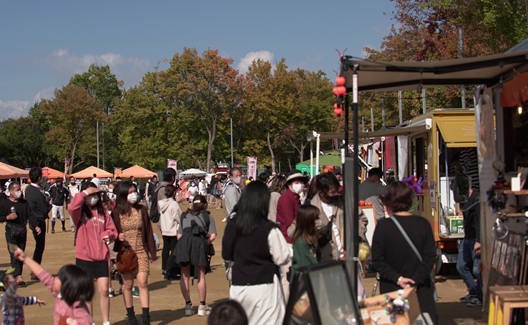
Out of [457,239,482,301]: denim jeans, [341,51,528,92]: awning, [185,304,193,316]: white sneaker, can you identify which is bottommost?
[185,304,193,316]: white sneaker

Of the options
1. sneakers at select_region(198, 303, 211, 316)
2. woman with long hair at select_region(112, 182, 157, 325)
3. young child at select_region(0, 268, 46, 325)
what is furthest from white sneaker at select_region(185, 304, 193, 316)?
young child at select_region(0, 268, 46, 325)

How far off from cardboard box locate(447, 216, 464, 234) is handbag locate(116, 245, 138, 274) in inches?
218

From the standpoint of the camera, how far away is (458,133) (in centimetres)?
985

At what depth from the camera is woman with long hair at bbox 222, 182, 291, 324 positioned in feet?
14.4

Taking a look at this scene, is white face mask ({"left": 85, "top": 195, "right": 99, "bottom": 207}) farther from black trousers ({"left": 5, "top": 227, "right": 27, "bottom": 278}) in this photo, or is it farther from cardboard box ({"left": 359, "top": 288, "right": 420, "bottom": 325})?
black trousers ({"left": 5, "top": 227, "right": 27, "bottom": 278})

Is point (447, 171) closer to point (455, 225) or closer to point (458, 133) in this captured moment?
point (458, 133)

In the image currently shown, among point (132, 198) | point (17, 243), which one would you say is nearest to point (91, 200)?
point (132, 198)

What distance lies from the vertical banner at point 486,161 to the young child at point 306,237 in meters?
2.15

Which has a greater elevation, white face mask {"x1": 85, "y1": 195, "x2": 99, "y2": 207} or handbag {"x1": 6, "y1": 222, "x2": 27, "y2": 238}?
white face mask {"x1": 85, "y1": 195, "x2": 99, "y2": 207}

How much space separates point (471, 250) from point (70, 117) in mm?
57725

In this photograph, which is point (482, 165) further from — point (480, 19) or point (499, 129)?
point (480, 19)

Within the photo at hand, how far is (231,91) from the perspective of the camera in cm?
4600

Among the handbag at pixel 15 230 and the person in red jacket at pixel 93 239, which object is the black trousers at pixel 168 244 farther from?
the person in red jacket at pixel 93 239

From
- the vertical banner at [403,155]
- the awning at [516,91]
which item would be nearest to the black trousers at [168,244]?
the awning at [516,91]
